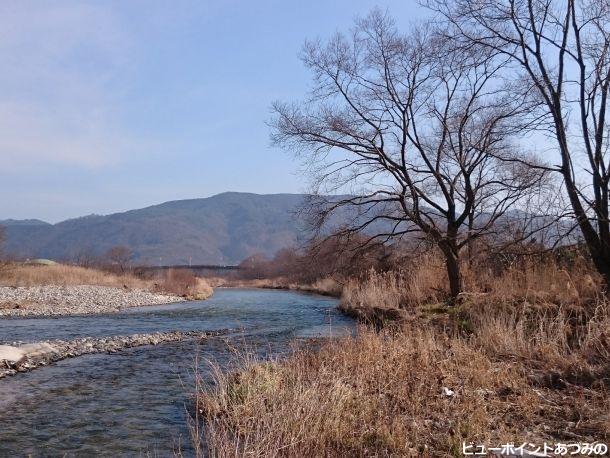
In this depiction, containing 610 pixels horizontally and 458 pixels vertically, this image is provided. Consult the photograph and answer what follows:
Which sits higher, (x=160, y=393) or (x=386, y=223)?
(x=386, y=223)

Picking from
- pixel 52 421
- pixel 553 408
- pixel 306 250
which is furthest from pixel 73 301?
pixel 553 408

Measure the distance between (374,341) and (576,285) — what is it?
596cm

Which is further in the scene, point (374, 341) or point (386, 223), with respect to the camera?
point (386, 223)

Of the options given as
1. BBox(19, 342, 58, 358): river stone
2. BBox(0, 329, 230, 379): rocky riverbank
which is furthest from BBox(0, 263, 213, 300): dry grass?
BBox(19, 342, 58, 358): river stone

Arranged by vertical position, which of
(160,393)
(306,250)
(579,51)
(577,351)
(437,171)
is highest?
(579,51)

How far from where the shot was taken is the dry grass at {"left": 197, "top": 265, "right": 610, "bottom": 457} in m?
5.30

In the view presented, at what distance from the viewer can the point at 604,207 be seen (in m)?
10.9

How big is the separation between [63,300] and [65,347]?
1608 cm

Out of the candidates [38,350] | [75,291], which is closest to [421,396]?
[38,350]

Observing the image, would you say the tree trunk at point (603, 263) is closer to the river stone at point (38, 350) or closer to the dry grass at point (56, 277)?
the river stone at point (38, 350)

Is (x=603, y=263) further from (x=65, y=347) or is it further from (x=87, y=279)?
(x=87, y=279)

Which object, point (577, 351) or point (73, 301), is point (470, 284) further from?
point (73, 301)

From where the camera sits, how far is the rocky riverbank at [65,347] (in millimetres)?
10844

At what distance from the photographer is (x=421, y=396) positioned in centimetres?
671
